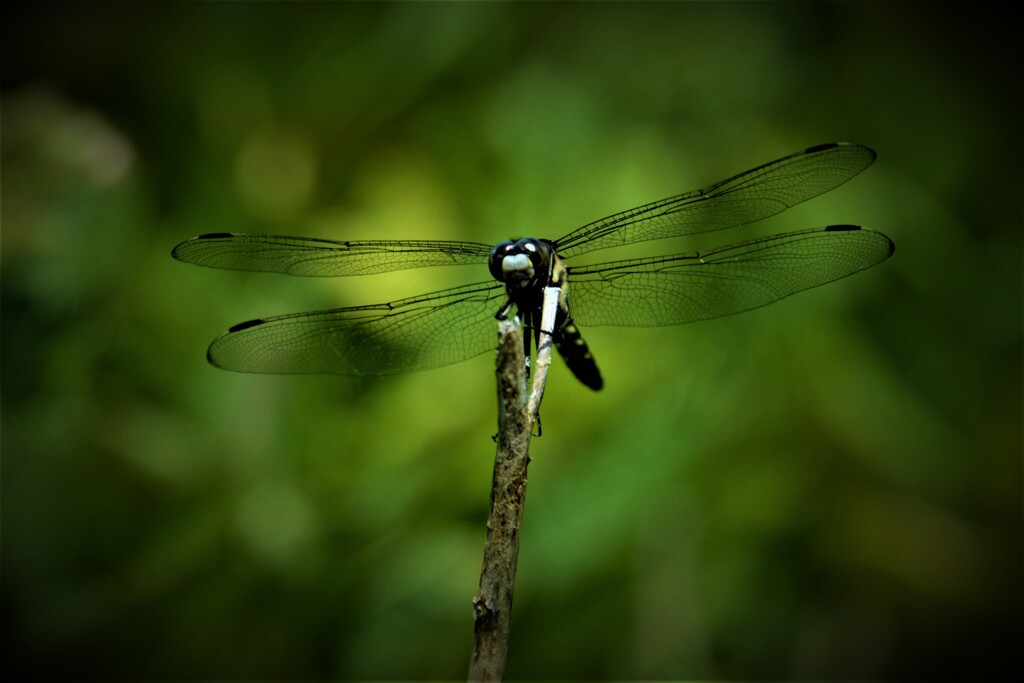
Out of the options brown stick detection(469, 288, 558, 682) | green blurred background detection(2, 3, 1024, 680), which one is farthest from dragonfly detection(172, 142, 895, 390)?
brown stick detection(469, 288, 558, 682)

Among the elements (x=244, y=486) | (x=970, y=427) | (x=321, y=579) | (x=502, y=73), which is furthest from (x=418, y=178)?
(x=970, y=427)

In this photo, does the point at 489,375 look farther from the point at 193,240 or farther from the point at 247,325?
the point at 193,240

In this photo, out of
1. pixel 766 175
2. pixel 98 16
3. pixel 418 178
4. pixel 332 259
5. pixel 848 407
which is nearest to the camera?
pixel 766 175

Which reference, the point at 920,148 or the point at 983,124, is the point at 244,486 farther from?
the point at 983,124

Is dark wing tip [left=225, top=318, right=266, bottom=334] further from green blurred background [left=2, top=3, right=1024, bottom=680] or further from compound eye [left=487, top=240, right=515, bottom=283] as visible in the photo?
compound eye [left=487, top=240, right=515, bottom=283]

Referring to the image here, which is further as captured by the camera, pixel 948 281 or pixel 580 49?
pixel 580 49
